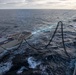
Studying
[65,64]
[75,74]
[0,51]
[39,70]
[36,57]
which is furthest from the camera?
[0,51]

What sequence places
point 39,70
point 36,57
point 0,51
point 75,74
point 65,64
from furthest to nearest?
point 0,51, point 36,57, point 65,64, point 39,70, point 75,74

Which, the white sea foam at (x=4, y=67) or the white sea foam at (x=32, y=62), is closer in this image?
the white sea foam at (x=4, y=67)

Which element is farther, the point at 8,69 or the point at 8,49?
the point at 8,49

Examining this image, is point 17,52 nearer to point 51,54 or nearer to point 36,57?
point 36,57

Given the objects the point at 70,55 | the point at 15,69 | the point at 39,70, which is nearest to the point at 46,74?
the point at 39,70

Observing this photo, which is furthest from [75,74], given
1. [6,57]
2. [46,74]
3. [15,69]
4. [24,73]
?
[6,57]

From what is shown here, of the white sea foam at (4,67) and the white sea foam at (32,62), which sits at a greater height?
the white sea foam at (4,67)

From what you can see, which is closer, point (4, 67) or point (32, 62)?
point (4, 67)

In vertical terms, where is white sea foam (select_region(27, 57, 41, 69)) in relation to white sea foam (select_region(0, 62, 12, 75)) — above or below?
below

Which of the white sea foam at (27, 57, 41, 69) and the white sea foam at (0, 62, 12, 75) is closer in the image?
the white sea foam at (0, 62, 12, 75)
